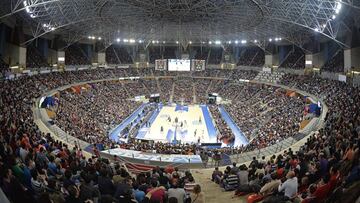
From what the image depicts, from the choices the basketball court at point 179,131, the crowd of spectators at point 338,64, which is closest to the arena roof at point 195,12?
the crowd of spectators at point 338,64

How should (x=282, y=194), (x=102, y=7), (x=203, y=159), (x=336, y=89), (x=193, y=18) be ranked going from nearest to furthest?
(x=282, y=194) → (x=203, y=159) → (x=336, y=89) → (x=102, y=7) → (x=193, y=18)

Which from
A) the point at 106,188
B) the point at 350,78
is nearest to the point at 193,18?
the point at 350,78

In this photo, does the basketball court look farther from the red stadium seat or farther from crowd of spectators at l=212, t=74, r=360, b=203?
the red stadium seat

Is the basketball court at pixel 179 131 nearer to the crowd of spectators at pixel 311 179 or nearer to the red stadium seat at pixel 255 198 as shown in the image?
the crowd of spectators at pixel 311 179

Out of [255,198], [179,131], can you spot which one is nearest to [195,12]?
[179,131]

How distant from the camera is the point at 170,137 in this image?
127 feet

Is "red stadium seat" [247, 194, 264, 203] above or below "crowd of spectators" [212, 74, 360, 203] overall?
below

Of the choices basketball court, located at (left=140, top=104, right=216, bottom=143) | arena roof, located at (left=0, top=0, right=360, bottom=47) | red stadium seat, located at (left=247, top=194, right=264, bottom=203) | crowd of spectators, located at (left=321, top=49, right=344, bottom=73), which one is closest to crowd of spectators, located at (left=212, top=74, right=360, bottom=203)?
red stadium seat, located at (left=247, top=194, right=264, bottom=203)

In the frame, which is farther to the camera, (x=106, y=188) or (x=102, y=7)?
(x=102, y=7)

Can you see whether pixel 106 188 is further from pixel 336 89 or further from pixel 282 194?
pixel 336 89

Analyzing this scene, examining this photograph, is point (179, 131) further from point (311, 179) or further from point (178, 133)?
point (311, 179)

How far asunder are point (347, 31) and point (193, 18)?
21.5 m

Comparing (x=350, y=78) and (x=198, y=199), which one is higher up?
(x=350, y=78)

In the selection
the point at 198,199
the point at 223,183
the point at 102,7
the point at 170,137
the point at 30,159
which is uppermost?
the point at 102,7
